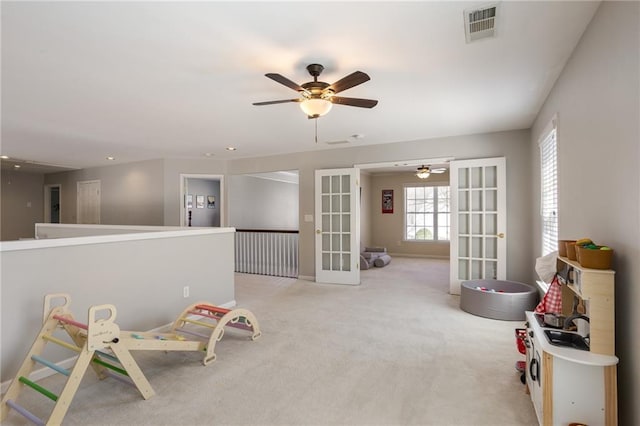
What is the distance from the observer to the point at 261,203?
29.1 ft

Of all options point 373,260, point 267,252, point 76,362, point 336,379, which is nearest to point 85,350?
point 76,362

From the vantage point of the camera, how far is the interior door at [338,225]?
5703 millimetres

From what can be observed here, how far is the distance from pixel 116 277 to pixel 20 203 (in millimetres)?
8414

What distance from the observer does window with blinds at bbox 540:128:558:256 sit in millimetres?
3240

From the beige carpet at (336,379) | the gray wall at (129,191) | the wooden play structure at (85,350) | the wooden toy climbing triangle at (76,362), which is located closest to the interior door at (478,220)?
the beige carpet at (336,379)

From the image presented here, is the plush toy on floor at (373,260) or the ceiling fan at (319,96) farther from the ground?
the ceiling fan at (319,96)

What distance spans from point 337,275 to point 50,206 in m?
8.76

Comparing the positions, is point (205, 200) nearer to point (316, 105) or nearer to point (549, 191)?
point (316, 105)

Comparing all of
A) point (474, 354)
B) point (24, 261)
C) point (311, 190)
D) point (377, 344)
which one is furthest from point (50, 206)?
point (474, 354)

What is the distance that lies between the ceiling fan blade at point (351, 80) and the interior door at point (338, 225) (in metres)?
3.22

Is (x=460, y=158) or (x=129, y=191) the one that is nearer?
(x=460, y=158)

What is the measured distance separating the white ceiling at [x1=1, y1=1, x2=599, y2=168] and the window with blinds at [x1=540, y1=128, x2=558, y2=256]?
1.70 ft

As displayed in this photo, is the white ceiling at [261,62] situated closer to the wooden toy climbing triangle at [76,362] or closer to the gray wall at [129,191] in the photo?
the wooden toy climbing triangle at [76,362]

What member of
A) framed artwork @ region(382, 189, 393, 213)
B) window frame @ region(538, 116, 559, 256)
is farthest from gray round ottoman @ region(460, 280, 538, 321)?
framed artwork @ region(382, 189, 393, 213)
